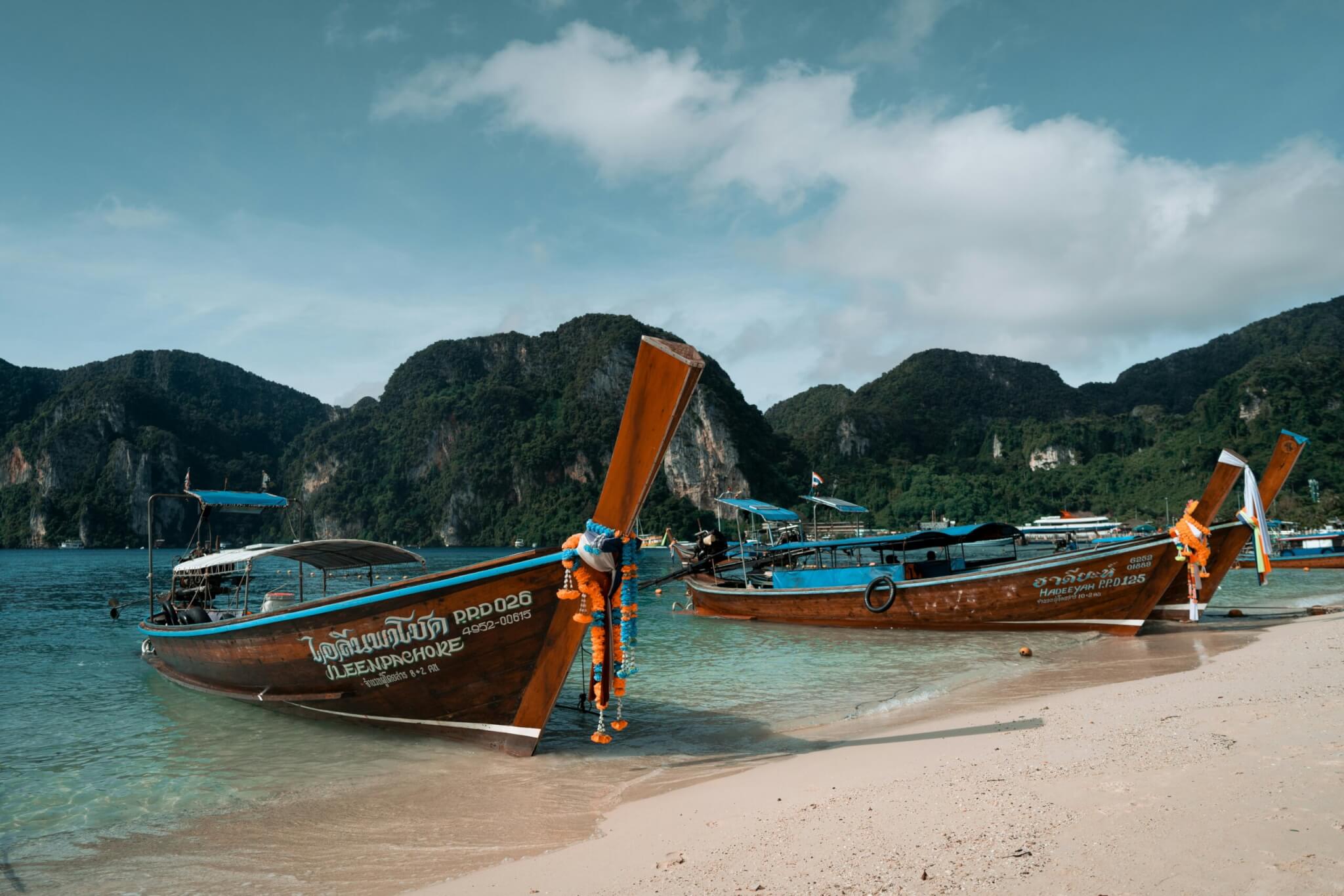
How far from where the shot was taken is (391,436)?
132875 millimetres

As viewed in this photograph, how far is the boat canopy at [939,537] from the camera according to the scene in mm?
16055

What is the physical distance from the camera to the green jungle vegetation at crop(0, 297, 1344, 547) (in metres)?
96.9

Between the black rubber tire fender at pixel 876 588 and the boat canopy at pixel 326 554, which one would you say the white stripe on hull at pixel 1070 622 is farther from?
the boat canopy at pixel 326 554

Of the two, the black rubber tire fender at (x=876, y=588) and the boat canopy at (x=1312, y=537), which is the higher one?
the black rubber tire fender at (x=876, y=588)

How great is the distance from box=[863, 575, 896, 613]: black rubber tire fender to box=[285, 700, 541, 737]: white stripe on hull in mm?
10069

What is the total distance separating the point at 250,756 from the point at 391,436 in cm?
13306

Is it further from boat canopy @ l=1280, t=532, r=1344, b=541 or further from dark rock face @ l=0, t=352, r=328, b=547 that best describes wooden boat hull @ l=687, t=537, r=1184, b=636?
dark rock face @ l=0, t=352, r=328, b=547

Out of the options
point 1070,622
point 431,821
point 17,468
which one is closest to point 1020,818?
point 431,821

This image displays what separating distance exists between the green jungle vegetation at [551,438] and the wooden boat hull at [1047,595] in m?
73.2

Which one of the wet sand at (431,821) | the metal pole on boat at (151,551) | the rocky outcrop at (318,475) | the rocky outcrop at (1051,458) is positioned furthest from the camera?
the rocky outcrop at (318,475)

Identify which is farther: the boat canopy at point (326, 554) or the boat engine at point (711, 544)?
the boat engine at point (711, 544)

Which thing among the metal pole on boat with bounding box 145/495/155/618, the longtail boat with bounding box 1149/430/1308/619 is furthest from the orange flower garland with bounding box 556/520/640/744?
the longtail boat with bounding box 1149/430/1308/619

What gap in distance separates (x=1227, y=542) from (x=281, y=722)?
1706 cm

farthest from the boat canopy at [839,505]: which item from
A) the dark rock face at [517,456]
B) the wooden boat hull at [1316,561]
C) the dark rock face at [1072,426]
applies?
the dark rock face at [517,456]
